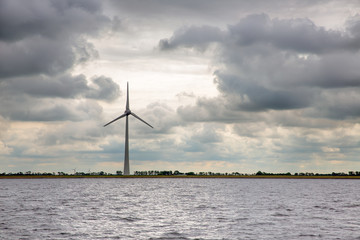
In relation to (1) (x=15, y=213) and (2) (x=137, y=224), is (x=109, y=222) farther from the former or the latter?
(1) (x=15, y=213)

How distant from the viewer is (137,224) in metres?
55.3

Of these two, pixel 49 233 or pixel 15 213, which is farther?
pixel 15 213

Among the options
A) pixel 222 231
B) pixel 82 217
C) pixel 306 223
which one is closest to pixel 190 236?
pixel 222 231

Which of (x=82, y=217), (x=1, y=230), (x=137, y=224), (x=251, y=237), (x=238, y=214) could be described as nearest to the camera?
(x=251, y=237)

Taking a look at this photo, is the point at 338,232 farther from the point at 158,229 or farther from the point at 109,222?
the point at 109,222

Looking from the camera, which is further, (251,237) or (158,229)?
(158,229)

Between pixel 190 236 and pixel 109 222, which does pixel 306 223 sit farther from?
pixel 109 222

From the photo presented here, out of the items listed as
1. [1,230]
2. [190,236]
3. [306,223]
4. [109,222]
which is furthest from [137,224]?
[306,223]

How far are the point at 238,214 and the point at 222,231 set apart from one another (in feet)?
62.1

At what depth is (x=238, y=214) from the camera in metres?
67.5

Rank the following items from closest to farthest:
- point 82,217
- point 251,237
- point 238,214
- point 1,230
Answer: point 251,237, point 1,230, point 82,217, point 238,214

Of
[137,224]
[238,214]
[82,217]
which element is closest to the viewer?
[137,224]

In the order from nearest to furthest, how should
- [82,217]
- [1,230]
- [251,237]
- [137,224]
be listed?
[251,237] < [1,230] < [137,224] < [82,217]

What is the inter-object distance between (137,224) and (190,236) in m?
11.8
